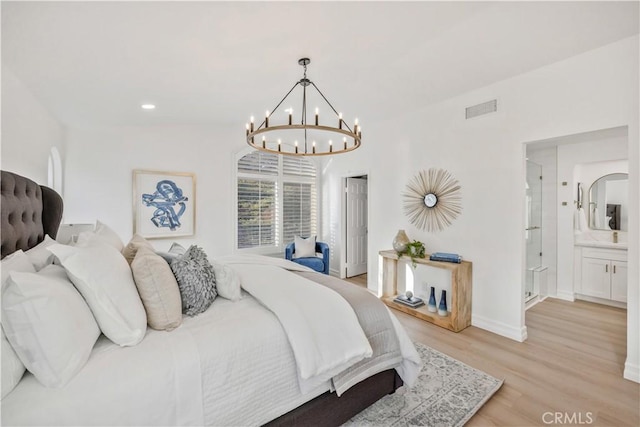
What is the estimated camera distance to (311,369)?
1.47 meters

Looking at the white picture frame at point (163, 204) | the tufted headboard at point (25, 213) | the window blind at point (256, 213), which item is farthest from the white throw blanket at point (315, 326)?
the window blind at point (256, 213)

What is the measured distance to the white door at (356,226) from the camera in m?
5.74

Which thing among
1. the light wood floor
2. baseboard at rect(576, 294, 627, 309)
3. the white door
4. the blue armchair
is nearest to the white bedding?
the light wood floor

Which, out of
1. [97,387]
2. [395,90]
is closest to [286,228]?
[395,90]

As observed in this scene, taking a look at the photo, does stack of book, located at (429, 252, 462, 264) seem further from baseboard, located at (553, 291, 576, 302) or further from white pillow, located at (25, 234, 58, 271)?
white pillow, located at (25, 234, 58, 271)

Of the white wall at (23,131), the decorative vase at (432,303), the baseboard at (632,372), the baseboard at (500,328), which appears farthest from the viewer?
the decorative vase at (432,303)

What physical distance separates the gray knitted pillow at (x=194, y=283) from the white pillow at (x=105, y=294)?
30cm

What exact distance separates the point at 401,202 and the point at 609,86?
7.86 feet

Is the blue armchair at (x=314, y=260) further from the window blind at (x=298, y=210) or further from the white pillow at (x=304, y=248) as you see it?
the window blind at (x=298, y=210)

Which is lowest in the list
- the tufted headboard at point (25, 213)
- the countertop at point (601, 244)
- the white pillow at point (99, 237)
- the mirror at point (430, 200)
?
the countertop at point (601, 244)

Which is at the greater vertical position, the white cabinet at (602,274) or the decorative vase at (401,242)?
the decorative vase at (401,242)

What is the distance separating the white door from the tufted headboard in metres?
A: 4.33

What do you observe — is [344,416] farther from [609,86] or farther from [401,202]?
[609,86]

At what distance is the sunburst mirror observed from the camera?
3627 mm
